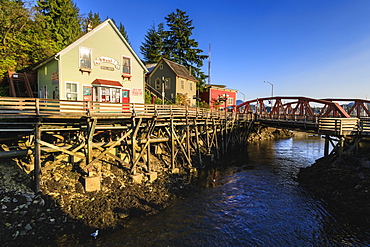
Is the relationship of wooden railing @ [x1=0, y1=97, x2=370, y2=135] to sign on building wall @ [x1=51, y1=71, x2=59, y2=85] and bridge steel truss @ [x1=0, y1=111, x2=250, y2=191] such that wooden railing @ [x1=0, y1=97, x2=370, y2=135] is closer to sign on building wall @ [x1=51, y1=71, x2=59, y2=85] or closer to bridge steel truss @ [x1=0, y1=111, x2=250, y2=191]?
bridge steel truss @ [x1=0, y1=111, x2=250, y2=191]

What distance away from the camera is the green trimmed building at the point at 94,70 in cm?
1626

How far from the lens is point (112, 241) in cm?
868

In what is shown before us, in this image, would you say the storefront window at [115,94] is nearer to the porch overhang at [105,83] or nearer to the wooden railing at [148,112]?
the porch overhang at [105,83]

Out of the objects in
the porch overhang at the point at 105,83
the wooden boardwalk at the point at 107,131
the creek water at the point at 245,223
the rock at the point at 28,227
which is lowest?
the creek water at the point at 245,223

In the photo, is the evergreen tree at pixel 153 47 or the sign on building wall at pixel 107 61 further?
the evergreen tree at pixel 153 47

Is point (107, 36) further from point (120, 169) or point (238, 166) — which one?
point (238, 166)

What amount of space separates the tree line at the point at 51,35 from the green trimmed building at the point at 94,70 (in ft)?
15.5

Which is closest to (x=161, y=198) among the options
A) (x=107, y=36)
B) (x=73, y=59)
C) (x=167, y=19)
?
(x=73, y=59)

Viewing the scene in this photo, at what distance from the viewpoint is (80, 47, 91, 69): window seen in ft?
55.1

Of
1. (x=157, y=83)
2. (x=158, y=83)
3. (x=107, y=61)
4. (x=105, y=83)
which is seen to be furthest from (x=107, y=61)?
(x=157, y=83)

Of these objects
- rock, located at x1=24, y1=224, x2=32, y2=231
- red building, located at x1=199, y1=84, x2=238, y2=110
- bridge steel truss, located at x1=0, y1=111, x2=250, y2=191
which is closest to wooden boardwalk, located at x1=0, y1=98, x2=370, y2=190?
bridge steel truss, located at x1=0, y1=111, x2=250, y2=191

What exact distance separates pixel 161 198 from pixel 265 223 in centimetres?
587

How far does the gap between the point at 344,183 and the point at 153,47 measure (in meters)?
50.0

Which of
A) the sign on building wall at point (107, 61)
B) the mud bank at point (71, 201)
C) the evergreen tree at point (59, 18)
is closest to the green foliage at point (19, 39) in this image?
the evergreen tree at point (59, 18)
